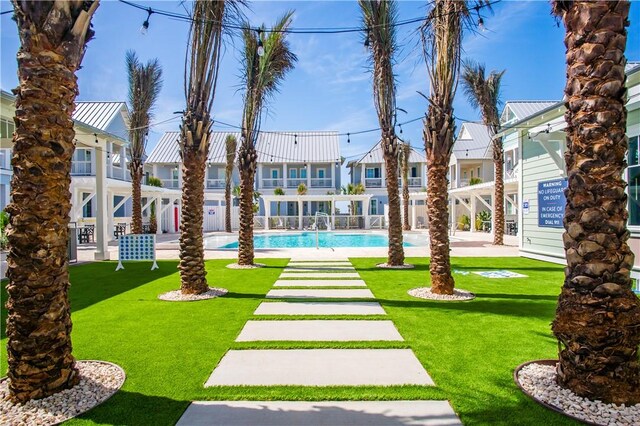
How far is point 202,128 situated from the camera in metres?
7.88

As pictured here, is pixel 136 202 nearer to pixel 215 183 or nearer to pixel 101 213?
pixel 101 213

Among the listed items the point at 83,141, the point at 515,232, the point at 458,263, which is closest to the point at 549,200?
the point at 458,263

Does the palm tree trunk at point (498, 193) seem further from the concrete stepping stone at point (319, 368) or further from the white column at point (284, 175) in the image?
the white column at point (284, 175)

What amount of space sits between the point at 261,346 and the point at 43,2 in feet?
13.1

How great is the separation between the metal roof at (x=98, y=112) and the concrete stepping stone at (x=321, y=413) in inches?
903

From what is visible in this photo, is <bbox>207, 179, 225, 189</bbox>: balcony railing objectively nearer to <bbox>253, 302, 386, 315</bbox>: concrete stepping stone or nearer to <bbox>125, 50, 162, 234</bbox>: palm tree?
<bbox>125, 50, 162, 234</bbox>: palm tree

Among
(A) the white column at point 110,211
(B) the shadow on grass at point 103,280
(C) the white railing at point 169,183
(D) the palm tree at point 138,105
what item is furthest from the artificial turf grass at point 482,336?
A: (C) the white railing at point 169,183

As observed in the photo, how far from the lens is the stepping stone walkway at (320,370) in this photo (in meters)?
3.08

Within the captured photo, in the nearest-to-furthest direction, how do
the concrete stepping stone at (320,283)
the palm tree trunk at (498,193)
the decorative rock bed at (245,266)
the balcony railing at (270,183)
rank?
the concrete stepping stone at (320,283)
the decorative rock bed at (245,266)
the palm tree trunk at (498,193)
the balcony railing at (270,183)

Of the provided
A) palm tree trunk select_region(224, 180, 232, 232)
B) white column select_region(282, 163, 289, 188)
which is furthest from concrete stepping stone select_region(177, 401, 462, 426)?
white column select_region(282, 163, 289, 188)

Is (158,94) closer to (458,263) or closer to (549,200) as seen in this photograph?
(458,263)

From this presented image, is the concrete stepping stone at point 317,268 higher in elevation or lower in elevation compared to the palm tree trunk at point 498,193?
lower

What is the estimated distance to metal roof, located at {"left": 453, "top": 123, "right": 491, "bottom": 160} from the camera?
31.6 meters

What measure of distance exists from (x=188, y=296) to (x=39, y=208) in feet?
14.7
